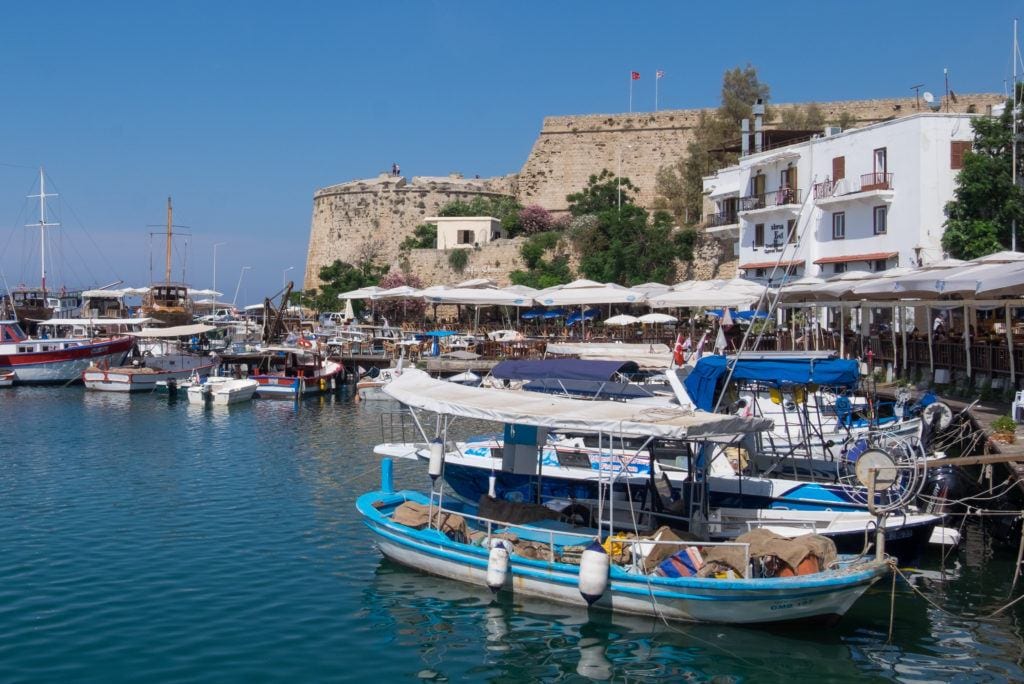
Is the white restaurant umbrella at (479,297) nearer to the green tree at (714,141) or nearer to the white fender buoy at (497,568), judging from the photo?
the green tree at (714,141)

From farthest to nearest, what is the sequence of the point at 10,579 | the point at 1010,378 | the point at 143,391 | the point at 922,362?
the point at 143,391
the point at 922,362
the point at 1010,378
the point at 10,579

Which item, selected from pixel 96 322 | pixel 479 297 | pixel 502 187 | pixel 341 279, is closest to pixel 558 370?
pixel 479 297

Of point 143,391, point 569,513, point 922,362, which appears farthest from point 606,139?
point 569,513

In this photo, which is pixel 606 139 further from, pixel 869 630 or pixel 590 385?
pixel 869 630

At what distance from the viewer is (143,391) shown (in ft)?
137

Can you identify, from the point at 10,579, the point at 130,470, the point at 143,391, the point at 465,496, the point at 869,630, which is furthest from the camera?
the point at 143,391

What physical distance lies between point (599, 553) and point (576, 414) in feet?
6.76

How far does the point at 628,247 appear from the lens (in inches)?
2023

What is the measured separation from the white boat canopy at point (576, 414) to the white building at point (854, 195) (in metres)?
16.8

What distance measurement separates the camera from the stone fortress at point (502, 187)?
202 ft

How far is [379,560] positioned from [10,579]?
18.0ft

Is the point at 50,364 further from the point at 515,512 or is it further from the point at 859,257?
the point at 515,512

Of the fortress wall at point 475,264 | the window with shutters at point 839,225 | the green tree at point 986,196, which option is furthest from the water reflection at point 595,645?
the fortress wall at point 475,264

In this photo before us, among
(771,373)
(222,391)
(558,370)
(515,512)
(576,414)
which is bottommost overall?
(515,512)
